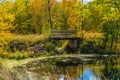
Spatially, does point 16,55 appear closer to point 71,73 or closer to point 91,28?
point 71,73

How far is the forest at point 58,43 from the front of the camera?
2205cm

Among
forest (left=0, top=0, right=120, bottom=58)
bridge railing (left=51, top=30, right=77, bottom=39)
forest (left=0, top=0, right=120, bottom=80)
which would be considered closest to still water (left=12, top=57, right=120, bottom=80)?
forest (left=0, top=0, right=120, bottom=80)

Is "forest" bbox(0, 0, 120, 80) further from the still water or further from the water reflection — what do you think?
the water reflection

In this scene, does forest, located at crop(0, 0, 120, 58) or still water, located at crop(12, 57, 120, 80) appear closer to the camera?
still water, located at crop(12, 57, 120, 80)

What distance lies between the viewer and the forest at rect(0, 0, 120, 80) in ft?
72.3

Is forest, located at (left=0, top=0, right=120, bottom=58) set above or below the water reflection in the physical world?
above

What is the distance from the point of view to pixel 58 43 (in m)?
33.9

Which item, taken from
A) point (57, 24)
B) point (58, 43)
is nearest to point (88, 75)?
point (58, 43)

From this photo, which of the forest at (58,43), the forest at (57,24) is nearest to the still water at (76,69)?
the forest at (58,43)

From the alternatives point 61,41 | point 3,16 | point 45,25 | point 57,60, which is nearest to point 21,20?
point 45,25

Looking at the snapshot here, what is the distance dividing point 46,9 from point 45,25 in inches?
155

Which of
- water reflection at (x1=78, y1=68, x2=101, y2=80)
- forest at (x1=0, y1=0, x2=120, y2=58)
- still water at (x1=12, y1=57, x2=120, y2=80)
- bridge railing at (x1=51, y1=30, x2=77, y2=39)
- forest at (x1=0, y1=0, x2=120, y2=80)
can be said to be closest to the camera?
water reflection at (x1=78, y1=68, x2=101, y2=80)

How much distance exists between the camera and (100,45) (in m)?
33.0

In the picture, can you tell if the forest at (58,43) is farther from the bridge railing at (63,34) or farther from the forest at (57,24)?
the bridge railing at (63,34)
